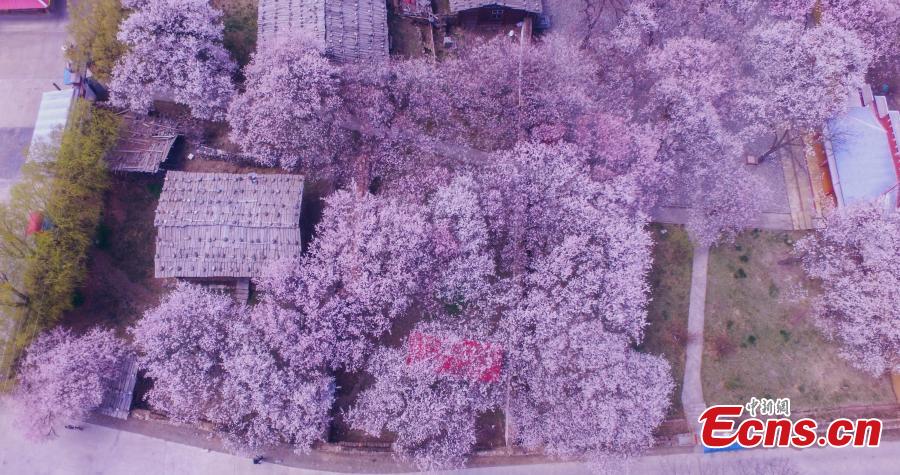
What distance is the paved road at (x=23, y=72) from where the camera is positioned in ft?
133

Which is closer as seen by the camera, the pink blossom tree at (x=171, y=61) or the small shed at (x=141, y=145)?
the pink blossom tree at (x=171, y=61)

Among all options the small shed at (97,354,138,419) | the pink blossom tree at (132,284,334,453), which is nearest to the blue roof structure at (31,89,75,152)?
the pink blossom tree at (132,284,334,453)

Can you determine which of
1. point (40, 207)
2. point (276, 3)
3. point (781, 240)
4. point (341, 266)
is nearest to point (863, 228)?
point (781, 240)

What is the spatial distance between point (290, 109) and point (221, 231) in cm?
1020

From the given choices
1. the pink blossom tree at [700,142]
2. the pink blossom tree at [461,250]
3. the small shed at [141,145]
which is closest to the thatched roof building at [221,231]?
the small shed at [141,145]

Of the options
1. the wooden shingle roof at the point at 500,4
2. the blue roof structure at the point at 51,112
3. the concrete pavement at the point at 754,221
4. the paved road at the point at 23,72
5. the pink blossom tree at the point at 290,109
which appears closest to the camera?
the pink blossom tree at the point at 290,109

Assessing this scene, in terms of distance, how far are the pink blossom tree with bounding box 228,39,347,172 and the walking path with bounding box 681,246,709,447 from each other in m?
30.2

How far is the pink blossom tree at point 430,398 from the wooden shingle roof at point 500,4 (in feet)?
92.8

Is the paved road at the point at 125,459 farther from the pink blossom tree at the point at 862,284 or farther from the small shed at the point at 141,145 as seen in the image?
the small shed at the point at 141,145

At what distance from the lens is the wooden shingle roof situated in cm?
4294

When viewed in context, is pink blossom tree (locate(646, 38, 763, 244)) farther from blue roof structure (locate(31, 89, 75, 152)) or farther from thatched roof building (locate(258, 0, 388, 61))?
blue roof structure (locate(31, 89, 75, 152))

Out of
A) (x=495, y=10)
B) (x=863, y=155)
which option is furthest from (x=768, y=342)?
(x=495, y=10)

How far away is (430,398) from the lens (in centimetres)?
3303

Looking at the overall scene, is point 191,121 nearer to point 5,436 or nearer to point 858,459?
point 5,436
